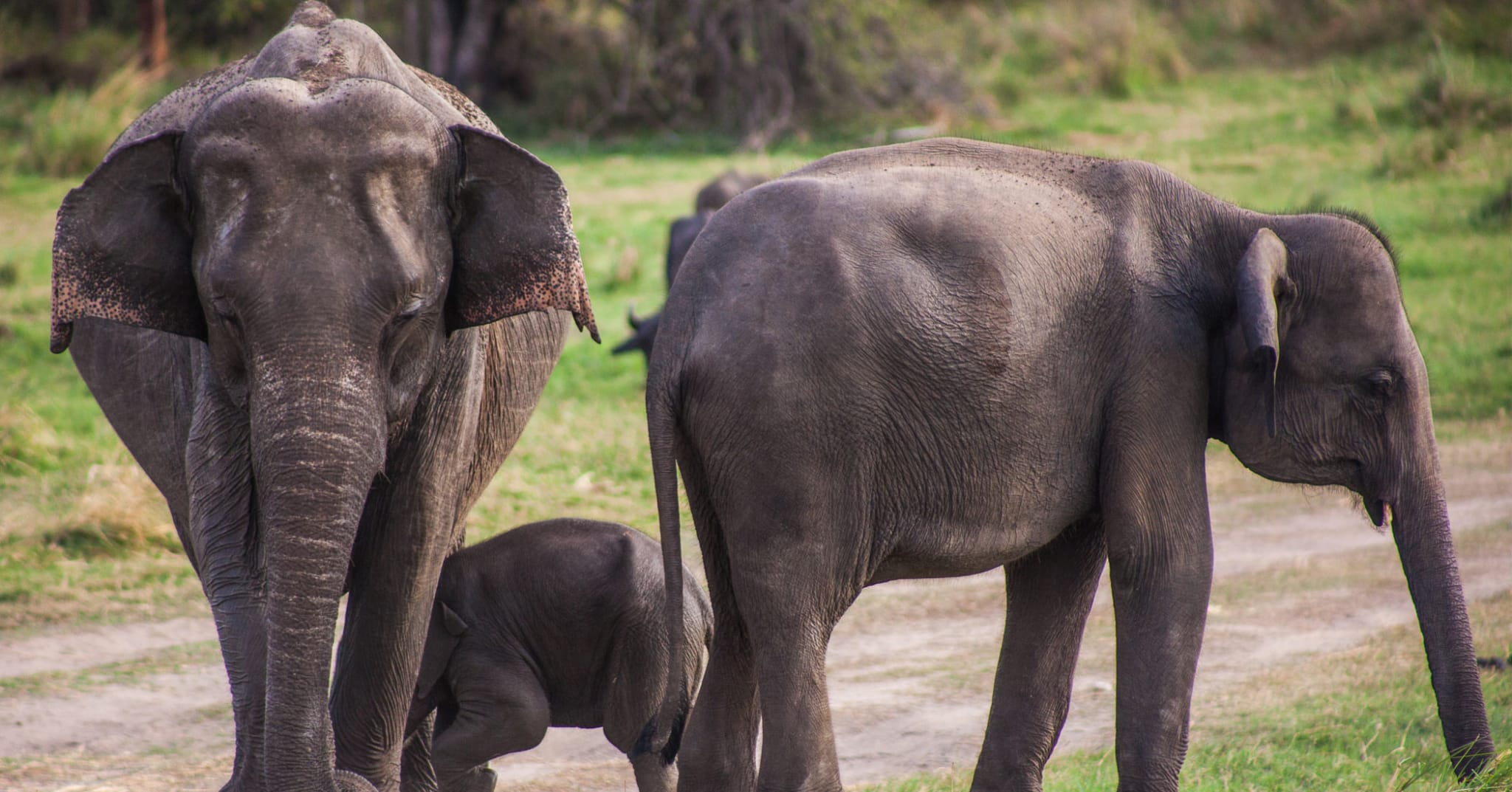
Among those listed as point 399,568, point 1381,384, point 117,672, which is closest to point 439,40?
point 117,672

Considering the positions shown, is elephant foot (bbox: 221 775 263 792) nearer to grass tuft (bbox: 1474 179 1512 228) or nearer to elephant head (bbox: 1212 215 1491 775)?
elephant head (bbox: 1212 215 1491 775)

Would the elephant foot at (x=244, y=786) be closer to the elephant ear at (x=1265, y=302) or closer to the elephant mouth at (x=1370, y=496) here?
the elephant ear at (x=1265, y=302)

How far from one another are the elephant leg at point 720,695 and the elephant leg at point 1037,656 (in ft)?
2.58

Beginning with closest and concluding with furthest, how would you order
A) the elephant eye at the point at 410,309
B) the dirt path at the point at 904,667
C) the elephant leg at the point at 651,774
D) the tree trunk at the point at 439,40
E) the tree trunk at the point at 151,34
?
the elephant eye at the point at 410,309 < the elephant leg at the point at 651,774 < the dirt path at the point at 904,667 < the tree trunk at the point at 151,34 < the tree trunk at the point at 439,40

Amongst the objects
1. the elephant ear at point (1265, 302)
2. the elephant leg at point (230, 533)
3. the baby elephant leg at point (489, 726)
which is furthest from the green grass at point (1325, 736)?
the elephant leg at point (230, 533)

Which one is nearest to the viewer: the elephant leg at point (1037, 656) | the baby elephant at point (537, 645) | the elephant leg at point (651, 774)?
the elephant leg at point (1037, 656)

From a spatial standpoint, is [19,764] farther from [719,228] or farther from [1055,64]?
[1055,64]

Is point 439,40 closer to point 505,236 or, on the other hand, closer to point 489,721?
point 489,721

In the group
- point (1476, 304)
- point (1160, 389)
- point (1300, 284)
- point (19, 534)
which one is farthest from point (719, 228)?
point (1476, 304)

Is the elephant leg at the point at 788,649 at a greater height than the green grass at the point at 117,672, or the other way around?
the elephant leg at the point at 788,649

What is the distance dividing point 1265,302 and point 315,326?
2.16 meters

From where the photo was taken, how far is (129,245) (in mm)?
3785

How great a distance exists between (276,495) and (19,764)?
8.66ft

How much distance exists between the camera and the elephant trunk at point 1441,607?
434 cm
